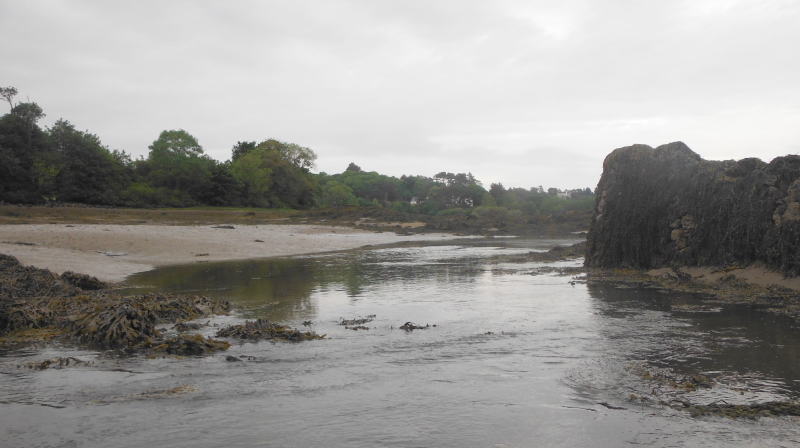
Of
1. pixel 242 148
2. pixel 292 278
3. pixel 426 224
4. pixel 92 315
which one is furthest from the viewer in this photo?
pixel 242 148

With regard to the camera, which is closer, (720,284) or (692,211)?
(720,284)

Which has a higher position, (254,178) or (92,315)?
(254,178)

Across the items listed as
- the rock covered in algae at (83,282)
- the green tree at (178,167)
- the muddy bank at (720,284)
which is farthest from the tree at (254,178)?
the muddy bank at (720,284)

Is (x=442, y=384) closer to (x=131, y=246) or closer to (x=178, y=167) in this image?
(x=131, y=246)

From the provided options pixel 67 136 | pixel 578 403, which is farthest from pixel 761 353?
pixel 67 136

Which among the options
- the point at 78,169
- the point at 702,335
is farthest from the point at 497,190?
the point at 702,335

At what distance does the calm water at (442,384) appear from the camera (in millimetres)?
4383

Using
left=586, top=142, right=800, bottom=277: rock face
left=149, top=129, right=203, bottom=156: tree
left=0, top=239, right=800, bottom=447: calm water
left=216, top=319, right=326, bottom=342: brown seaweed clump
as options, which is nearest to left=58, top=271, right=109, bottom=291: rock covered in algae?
left=0, top=239, right=800, bottom=447: calm water

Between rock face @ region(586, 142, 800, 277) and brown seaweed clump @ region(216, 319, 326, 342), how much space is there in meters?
9.44

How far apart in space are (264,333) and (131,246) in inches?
697

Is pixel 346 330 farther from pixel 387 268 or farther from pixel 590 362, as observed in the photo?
pixel 387 268

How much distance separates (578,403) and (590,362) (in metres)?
1.51

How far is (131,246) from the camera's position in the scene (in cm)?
2309

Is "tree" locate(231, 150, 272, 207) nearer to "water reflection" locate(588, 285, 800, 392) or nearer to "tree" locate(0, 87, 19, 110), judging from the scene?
"tree" locate(0, 87, 19, 110)
